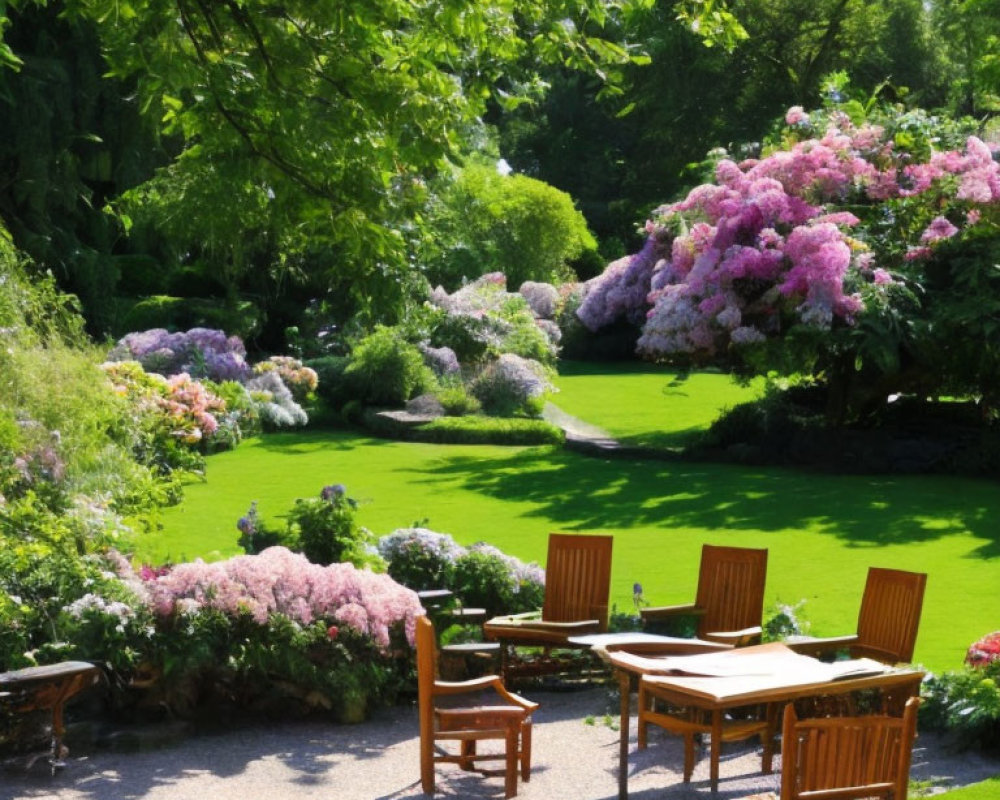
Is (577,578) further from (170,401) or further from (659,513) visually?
(170,401)

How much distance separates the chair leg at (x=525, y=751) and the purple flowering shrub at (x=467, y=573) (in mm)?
2751

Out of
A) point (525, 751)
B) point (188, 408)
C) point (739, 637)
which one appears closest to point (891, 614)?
point (739, 637)

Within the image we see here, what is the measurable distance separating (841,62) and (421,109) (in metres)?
32.4

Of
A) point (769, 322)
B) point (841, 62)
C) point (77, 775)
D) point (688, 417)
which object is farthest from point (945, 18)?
point (77, 775)

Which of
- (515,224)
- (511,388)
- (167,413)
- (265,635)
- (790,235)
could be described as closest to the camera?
(265,635)

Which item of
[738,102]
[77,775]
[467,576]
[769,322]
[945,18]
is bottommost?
[77,775]

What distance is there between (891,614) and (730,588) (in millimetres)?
1087

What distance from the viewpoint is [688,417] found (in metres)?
23.5

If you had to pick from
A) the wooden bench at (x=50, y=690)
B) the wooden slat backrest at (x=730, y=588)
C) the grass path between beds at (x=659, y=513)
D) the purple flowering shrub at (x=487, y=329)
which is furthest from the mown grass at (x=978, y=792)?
the purple flowering shrub at (x=487, y=329)

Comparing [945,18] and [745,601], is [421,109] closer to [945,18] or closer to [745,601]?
[745,601]

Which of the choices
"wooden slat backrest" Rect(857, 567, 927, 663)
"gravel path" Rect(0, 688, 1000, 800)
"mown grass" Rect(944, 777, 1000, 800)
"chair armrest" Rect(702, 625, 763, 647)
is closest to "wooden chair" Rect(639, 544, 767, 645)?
"chair armrest" Rect(702, 625, 763, 647)

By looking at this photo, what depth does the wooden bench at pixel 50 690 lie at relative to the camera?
298 inches

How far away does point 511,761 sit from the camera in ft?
23.7

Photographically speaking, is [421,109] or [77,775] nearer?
[77,775]
